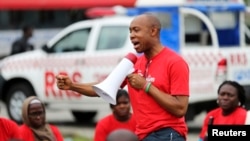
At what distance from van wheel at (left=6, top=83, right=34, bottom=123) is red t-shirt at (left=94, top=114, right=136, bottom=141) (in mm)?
7371

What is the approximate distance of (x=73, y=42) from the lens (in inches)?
685

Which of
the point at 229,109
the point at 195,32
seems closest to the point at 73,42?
the point at 195,32

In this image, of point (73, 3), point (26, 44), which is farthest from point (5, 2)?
point (26, 44)

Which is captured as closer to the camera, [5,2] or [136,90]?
[136,90]

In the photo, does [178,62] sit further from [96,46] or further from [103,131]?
[96,46]

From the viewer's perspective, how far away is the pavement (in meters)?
16.2

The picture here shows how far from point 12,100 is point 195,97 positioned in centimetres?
353

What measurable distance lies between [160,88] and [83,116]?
1106 cm

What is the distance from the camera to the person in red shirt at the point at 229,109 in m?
9.80

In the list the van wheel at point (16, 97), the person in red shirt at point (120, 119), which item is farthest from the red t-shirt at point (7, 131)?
the van wheel at point (16, 97)

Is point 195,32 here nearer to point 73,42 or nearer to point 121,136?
point 73,42

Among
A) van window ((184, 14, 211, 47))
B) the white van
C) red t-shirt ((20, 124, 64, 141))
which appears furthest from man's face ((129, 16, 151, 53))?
van window ((184, 14, 211, 47))

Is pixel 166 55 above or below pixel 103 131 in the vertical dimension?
above

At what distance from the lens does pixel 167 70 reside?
722 centimetres
